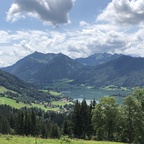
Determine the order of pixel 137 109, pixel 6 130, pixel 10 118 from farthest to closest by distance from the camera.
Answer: pixel 10 118 < pixel 6 130 < pixel 137 109

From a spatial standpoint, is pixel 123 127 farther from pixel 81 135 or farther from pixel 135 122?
pixel 81 135

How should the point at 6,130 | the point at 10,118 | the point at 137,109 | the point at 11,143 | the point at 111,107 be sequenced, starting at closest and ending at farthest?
the point at 11,143 < the point at 137,109 < the point at 111,107 < the point at 6,130 < the point at 10,118

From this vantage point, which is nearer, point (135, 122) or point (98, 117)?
point (135, 122)

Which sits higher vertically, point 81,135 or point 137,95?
point 137,95

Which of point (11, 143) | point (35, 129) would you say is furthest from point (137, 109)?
point (35, 129)

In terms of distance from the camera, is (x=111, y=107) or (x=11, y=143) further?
(x=111, y=107)

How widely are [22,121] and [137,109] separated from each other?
51.0m

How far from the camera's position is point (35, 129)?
96.6 metres

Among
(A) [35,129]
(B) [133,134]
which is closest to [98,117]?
(B) [133,134]

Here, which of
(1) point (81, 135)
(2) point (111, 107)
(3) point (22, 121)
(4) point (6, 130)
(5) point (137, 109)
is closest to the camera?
(5) point (137, 109)

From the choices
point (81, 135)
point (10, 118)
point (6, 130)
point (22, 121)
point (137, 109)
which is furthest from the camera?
point (10, 118)

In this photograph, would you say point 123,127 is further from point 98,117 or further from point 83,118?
point 83,118

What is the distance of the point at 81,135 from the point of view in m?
77.4

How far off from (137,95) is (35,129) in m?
46.8
